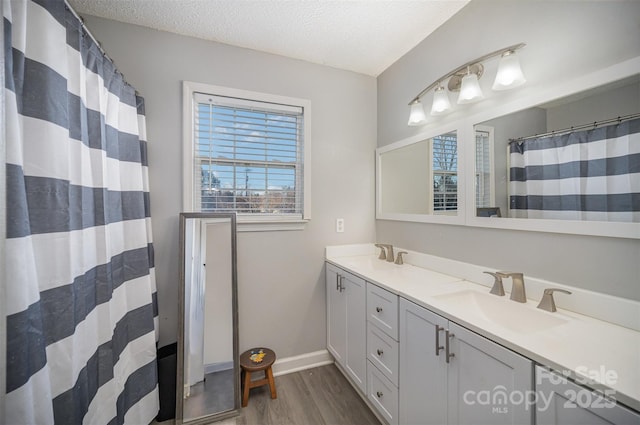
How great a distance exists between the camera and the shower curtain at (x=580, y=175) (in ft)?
3.22

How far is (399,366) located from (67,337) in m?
1.50

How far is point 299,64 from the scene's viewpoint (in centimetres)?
219

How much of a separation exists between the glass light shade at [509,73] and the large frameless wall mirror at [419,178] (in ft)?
1.24

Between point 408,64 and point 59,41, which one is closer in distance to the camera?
point 59,41

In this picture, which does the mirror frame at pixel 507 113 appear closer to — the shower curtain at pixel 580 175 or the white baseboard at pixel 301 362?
the shower curtain at pixel 580 175

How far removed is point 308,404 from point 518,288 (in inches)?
60.1

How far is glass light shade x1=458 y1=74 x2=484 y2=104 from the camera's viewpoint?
58.7 inches

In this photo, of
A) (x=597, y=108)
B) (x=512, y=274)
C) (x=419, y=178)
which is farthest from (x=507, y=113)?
(x=512, y=274)

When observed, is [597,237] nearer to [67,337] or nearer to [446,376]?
[446,376]

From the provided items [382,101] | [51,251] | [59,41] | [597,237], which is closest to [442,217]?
[597,237]

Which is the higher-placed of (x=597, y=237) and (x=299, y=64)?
(x=299, y=64)

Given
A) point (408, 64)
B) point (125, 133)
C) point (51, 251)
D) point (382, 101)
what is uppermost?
point (408, 64)

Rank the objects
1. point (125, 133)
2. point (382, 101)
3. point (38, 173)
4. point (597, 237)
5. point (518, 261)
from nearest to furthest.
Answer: point (38, 173) < point (597, 237) < point (518, 261) < point (125, 133) < point (382, 101)

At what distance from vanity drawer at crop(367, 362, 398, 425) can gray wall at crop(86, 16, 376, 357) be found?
2.31 ft
